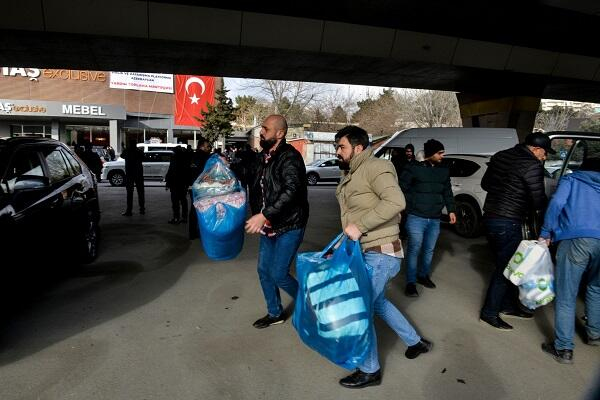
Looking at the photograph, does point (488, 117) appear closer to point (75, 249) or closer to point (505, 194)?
point (505, 194)

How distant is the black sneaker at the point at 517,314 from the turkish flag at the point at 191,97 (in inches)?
1621

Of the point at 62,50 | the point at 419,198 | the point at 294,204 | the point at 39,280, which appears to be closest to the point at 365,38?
the point at 419,198

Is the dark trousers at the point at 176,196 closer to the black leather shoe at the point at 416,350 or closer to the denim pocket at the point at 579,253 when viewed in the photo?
the black leather shoe at the point at 416,350

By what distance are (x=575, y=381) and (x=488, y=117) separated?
13.7 metres

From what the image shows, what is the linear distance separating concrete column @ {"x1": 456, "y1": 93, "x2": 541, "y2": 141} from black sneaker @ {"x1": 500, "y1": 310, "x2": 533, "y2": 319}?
11.3m

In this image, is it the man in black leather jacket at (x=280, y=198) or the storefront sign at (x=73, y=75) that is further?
the storefront sign at (x=73, y=75)

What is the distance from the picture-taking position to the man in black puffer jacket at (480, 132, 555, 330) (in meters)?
3.71

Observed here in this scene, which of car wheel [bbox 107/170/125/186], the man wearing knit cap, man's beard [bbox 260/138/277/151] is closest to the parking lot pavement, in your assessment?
the man wearing knit cap

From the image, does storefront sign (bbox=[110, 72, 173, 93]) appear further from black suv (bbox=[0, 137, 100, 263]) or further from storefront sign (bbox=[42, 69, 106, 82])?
black suv (bbox=[0, 137, 100, 263])

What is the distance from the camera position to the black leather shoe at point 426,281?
5145 millimetres

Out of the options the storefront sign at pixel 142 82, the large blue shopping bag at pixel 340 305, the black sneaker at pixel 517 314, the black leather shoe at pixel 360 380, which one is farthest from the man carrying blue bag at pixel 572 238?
the storefront sign at pixel 142 82

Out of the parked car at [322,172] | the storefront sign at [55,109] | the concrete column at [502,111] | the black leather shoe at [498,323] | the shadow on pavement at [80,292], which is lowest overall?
the parked car at [322,172]

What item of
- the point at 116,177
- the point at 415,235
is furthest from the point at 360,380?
the point at 116,177

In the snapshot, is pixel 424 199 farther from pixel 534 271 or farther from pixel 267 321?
pixel 267 321
